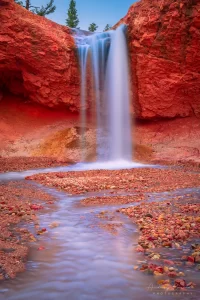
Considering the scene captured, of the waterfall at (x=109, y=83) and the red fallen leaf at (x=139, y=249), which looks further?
the waterfall at (x=109, y=83)

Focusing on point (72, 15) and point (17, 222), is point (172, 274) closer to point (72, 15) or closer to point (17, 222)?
point (17, 222)

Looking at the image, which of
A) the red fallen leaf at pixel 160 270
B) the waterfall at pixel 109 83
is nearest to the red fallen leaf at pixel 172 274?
the red fallen leaf at pixel 160 270

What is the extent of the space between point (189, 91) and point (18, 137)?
10664 millimetres

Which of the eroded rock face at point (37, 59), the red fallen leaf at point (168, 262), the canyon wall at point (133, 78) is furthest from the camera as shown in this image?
the eroded rock face at point (37, 59)

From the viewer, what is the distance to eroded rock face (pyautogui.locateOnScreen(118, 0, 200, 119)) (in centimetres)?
1823

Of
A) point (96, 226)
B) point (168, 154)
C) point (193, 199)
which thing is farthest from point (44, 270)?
point (168, 154)

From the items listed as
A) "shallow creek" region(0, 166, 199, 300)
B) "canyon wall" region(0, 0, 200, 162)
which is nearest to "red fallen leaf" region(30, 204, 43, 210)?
"shallow creek" region(0, 166, 199, 300)

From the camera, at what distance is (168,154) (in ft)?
56.9

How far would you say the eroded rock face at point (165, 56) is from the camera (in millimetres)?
18234

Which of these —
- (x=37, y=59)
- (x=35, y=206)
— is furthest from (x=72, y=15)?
(x=35, y=206)

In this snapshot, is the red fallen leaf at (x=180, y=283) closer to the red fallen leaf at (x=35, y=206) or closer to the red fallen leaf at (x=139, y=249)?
the red fallen leaf at (x=139, y=249)

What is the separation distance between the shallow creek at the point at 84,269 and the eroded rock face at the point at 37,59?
50.9 feet

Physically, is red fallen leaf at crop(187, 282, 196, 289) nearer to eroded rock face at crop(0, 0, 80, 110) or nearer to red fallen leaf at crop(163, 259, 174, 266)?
red fallen leaf at crop(163, 259, 174, 266)

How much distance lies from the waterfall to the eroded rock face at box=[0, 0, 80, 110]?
916mm
